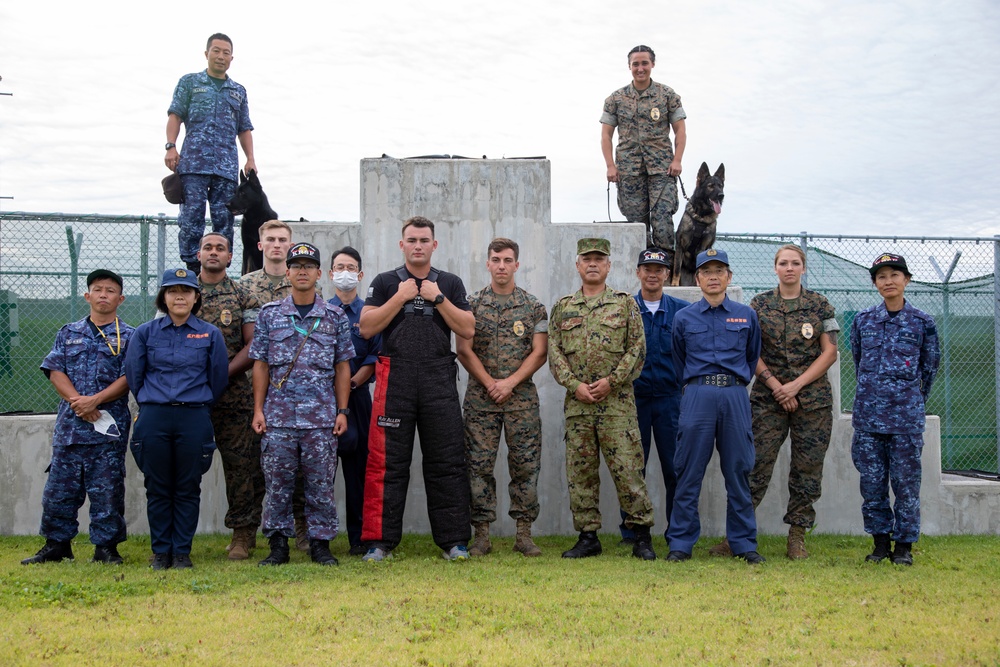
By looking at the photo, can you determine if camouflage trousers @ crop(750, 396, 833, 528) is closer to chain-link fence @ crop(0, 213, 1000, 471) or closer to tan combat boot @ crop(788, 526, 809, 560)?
tan combat boot @ crop(788, 526, 809, 560)

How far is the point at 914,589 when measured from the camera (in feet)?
15.6

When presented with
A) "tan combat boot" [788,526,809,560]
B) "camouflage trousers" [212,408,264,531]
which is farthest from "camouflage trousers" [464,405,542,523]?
"tan combat boot" [788,526,809,560]

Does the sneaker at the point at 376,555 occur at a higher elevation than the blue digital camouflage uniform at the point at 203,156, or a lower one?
lower

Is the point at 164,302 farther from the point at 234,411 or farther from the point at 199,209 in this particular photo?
the point at 199,209

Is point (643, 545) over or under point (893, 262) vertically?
under

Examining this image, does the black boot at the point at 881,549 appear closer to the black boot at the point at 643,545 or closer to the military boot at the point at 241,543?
the black boot at the point at 643,545

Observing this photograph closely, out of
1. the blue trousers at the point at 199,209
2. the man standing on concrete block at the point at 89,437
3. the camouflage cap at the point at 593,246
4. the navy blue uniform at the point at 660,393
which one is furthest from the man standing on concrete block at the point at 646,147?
the man standing on concrete block at the point at 89,437

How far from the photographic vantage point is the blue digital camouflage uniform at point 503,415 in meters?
5.82

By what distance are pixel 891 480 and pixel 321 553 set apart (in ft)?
11.9

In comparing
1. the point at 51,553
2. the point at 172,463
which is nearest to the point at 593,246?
the point at 172,463

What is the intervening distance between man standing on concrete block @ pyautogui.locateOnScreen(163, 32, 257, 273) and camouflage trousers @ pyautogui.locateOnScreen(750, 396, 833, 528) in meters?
4.36

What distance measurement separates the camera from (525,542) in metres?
5.88

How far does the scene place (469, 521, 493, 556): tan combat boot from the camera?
5764 millimetres

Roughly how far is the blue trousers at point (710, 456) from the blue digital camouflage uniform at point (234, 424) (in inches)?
109
